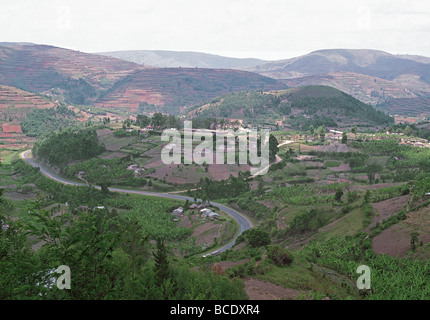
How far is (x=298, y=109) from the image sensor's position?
519 ft

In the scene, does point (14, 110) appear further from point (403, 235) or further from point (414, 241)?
point (414, 241)

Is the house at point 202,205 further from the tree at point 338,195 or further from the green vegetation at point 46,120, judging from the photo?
the green vegetation at point 46,120

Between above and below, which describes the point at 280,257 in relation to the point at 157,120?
below

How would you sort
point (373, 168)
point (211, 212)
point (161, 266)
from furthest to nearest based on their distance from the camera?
1. point (373, 168)
2. point (211, 212)
3. point (161, 266)

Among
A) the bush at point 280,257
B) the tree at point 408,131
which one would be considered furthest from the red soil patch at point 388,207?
the tree at point 408,131

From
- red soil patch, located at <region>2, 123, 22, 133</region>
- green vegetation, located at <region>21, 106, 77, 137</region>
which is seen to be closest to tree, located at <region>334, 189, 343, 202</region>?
green vegetation, located at <region>21, 106, 77, 137</region>

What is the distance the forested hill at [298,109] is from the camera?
14375cm

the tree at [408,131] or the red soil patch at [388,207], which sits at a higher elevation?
the tree at [408,131]

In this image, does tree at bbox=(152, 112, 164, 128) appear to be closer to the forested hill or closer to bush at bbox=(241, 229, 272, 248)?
the forested hill

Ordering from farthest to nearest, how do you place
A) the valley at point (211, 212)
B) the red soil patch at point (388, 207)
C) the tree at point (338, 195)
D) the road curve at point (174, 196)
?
1. the road curve at point (174, 196)
2. the tree at point (338, 195)
3. the red soil patch at point (388, 207)
4. the valley at point (211, 212)

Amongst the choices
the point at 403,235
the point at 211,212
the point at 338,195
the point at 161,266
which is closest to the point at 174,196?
the point at 211,212

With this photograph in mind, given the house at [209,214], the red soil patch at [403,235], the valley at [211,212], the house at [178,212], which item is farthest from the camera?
the house at [178,212]

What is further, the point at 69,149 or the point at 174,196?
the point at 69,149

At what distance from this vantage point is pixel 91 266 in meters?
15.6
